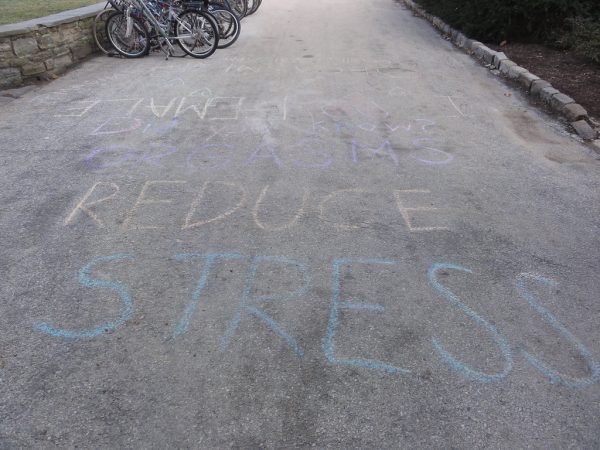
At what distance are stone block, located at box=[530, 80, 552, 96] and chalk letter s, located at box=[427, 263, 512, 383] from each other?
4558 millimetres

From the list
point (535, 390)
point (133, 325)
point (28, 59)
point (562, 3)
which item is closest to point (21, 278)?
point (133, 325)

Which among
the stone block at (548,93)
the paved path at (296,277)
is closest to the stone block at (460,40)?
the stone block at (548,93)

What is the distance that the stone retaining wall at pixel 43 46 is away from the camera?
6289mm

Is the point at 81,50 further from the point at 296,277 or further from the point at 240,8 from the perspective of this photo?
the point at 296,277

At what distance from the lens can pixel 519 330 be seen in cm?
254

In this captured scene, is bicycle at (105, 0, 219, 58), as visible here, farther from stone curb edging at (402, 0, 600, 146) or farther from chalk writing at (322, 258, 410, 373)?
chalk writing at (322, 258, 410, 373)

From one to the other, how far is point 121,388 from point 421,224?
2393mm

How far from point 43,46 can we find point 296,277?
6.24 m

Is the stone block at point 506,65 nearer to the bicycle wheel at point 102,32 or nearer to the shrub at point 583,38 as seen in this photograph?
the shrub at point 583,38

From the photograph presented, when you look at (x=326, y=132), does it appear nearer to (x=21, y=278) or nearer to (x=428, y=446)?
(x=21, y=278)

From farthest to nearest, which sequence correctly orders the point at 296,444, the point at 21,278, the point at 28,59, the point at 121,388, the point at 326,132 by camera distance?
the point at 28,59 < the point at 326,132 < the point at 21,278 < the point at 121,388 < the point at 296,444

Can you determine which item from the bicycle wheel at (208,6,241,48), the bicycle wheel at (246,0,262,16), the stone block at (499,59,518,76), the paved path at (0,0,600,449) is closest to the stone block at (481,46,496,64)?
the stone block at (499,59,518,76)

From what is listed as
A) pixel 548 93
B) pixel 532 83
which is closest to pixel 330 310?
pixel 548 93

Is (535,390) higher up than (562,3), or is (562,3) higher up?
(562,3)
